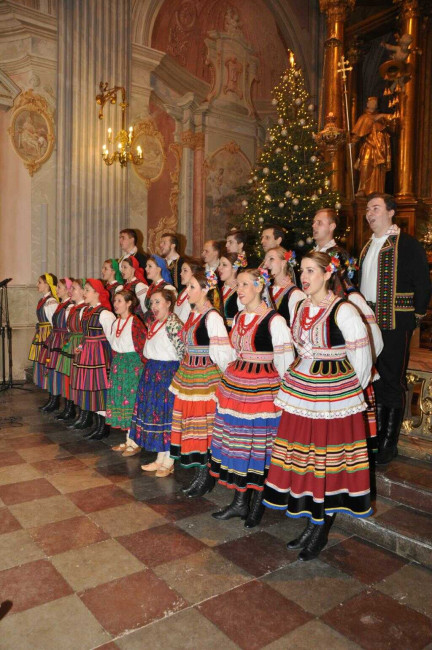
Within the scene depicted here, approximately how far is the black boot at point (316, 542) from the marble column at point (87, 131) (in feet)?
21.1

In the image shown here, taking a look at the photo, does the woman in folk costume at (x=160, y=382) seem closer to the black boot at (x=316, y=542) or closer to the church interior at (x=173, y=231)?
the church interior at (x=173, y=231)

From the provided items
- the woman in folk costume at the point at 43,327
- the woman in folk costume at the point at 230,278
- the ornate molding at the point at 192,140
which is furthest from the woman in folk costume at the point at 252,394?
the ornate molding at the point at 192,140

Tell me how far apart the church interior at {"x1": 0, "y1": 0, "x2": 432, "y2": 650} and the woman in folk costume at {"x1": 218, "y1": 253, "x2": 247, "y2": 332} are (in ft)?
5.18

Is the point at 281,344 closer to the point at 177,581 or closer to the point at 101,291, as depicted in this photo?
the point at 177,581

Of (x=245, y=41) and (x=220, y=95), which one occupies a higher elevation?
(x=245, y=41)

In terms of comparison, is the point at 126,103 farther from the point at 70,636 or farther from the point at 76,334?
the point at 70,636

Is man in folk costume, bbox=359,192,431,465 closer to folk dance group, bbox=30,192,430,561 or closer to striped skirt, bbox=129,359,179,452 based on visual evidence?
folk dance group, bbox=30,192,430,561

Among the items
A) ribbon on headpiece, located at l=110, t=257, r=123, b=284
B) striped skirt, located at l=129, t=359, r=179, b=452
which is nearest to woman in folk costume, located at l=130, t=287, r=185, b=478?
striped skirt, located at l=129, t=359, r=179, b=452

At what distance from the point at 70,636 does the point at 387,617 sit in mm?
1491

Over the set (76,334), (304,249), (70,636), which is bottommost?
(70,636)

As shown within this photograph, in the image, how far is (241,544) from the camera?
321cm

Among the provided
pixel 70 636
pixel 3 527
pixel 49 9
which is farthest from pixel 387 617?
pixel 49 9

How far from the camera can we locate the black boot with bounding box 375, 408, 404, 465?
3955mm

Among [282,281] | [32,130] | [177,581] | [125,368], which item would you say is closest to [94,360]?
[125,368]
